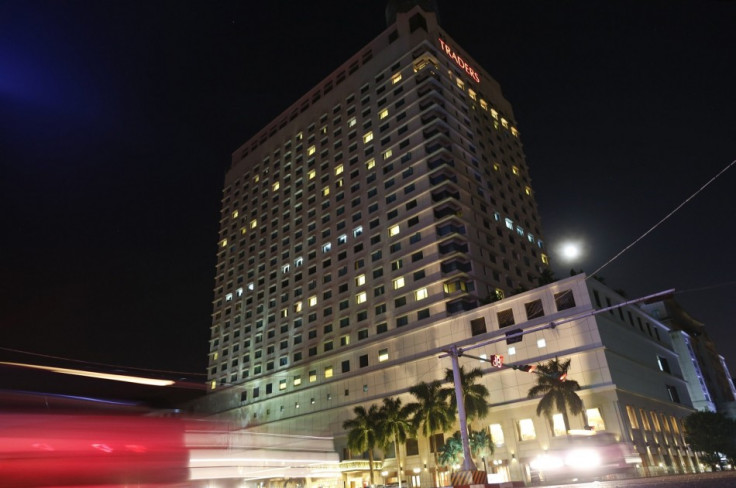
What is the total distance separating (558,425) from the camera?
53.2m

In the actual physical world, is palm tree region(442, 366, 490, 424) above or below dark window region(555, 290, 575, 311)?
below

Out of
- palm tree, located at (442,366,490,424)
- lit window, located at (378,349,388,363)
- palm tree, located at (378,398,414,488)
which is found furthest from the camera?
lit window, located at (378,349,388,363)

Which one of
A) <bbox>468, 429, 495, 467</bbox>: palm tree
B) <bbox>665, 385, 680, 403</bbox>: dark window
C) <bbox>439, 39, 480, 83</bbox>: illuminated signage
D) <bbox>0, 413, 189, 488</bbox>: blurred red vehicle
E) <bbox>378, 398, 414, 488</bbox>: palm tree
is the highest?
<bbox>439, 39, 480, 83</bbox>: illuminated signage

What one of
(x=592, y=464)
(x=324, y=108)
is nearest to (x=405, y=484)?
(x=592, y=464)

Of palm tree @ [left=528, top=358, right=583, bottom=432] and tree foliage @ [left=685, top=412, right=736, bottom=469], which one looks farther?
tree foliage @ [left=685, top=412, right=736, bottom=469]

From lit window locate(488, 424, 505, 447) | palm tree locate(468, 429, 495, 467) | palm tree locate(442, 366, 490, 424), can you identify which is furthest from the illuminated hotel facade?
palm tree locate(442, 366, 490, 424)

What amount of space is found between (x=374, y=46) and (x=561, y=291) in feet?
206

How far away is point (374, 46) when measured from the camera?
96.9m

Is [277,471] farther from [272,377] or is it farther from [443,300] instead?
[272,377]

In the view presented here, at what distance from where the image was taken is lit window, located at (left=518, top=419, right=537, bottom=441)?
5512 centimetres

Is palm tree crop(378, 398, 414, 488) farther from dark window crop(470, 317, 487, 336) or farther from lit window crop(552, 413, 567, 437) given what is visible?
lit window crop(552, 413, 567, 437)

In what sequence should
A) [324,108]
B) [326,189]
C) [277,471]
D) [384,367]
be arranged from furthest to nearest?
[324,108], [326,189], [384,367], [277,471]

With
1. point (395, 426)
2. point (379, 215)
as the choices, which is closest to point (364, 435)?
point (395, 426)

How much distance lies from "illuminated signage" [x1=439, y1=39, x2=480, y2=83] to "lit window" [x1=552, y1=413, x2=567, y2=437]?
6523 centimetres
